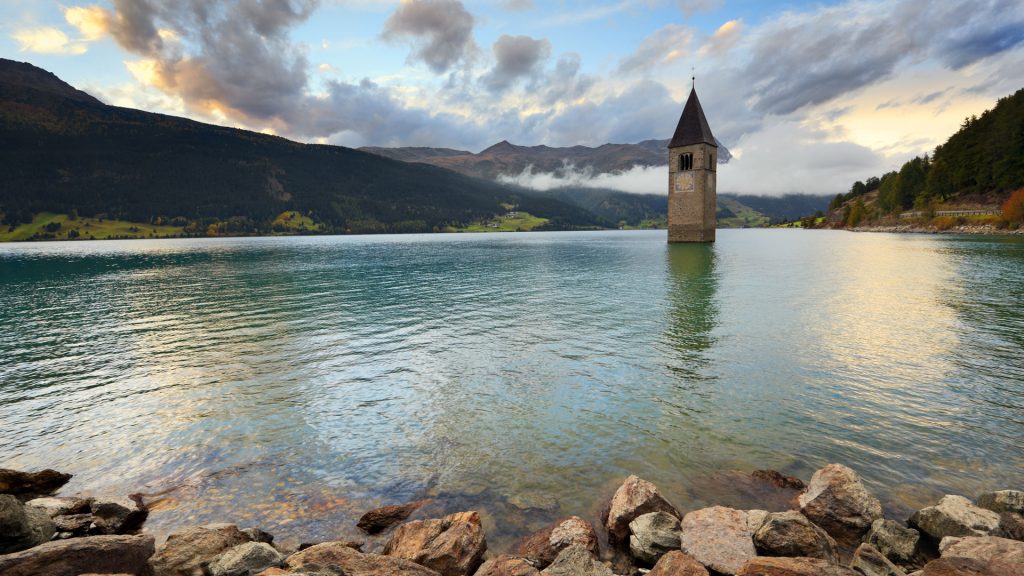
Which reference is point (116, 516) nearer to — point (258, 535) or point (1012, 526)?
point (258, 535)

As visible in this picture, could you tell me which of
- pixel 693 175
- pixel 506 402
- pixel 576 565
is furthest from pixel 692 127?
pixel 576 565

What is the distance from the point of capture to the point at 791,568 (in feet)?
23.9

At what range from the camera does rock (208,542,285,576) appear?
796 cm

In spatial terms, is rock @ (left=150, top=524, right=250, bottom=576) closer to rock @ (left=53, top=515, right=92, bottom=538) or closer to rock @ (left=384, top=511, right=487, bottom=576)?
rock @ (left=53, top=515, right=92, bottom=538)

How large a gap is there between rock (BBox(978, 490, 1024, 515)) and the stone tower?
118501 millimetres

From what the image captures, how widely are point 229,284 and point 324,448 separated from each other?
173ft

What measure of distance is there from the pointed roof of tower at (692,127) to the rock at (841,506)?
121449 mm

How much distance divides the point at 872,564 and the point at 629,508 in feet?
13.1

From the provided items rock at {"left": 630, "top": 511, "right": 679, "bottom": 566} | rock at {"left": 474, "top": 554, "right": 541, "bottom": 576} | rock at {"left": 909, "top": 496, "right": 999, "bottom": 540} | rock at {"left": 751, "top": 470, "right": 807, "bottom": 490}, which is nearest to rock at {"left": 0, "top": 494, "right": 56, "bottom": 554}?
rock at {"left": 474, "top": 554, "right": 541, "bottom": 576}

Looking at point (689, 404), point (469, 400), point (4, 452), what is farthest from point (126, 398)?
point (689, 404)

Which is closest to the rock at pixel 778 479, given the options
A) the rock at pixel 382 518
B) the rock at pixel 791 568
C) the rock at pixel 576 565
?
the rock at pixel 791 568

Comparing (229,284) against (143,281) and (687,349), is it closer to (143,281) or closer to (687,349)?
(143,281)

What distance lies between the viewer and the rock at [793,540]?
8.29 meters

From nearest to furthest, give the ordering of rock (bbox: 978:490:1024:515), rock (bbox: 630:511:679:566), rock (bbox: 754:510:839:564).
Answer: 1. rock (bbox: 754:510:839:564)
2. rock (bbox: 630:511:679:566)
3. rock (bbox: 978:490:1024:515)
